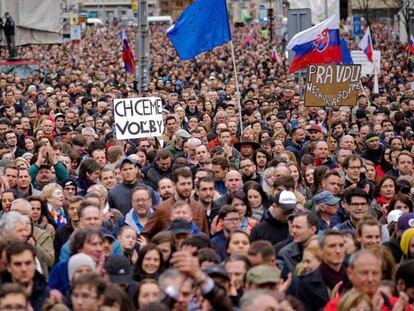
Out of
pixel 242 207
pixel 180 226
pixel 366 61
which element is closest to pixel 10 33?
pixel 366 61

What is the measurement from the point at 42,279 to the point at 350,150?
7.69 meters

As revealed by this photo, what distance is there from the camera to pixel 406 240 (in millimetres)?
10555

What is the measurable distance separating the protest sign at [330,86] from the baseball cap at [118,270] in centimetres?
1199

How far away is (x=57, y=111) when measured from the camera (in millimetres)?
23703

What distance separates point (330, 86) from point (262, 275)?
12.9m

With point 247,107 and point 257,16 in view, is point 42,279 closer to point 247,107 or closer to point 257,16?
point 247,107

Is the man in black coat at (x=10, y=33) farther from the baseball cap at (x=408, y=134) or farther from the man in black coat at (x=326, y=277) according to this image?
the man in black coat at (x=326, y=277)

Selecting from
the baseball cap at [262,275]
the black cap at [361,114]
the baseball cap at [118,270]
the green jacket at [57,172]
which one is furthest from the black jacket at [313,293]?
the black cap at [361,114]

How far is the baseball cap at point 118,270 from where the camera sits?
Result: 31.3 ft

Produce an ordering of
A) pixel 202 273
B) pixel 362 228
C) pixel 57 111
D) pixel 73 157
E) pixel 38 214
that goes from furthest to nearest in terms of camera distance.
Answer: pixel 57 111, pixel 73 157, pixel 38 214, pixel 362 228, pixel 202 273

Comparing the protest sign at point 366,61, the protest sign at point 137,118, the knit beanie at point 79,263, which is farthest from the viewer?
the protest sign at point 366,61

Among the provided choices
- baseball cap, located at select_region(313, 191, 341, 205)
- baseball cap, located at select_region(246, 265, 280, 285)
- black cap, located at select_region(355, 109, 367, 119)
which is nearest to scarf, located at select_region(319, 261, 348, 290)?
baseball cap, located at select_region(246, 265, 280, 285)

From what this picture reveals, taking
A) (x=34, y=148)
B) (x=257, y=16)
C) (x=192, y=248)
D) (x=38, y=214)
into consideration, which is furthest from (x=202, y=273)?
(x=257, y=16)

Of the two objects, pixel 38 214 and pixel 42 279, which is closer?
pixel 42 279
